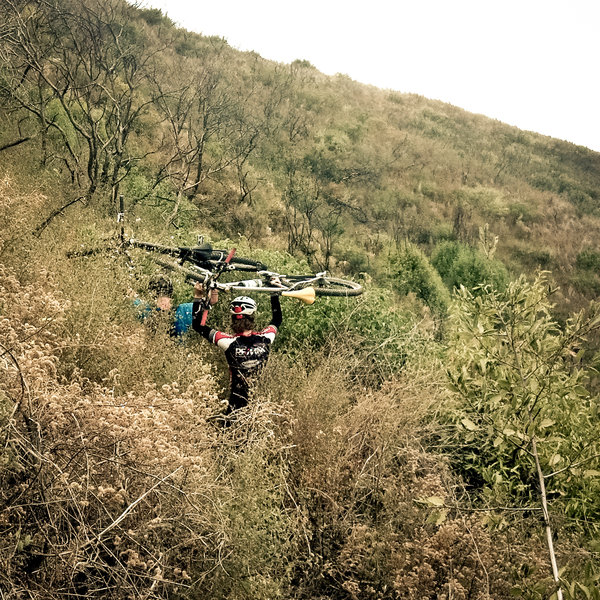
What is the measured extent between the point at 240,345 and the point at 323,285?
6.42 feet

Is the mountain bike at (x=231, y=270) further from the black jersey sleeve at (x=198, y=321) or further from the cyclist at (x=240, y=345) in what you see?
the cyclist at (x=240, y=345)

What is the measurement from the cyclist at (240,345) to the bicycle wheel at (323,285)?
1.07 m

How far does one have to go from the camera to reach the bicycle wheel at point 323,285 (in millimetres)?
6125

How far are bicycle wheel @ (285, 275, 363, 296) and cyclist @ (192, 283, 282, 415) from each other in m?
1.07

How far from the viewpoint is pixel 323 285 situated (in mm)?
6527

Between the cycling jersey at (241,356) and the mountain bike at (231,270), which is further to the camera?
the mountain bike at (231,270)

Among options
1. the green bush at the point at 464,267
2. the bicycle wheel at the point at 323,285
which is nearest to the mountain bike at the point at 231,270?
the bicycle wheel at the point at 323,285

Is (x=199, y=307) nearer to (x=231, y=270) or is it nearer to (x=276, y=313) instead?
(x=276, y=313)

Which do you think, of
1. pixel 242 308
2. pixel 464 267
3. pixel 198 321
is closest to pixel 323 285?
pixel 242 308

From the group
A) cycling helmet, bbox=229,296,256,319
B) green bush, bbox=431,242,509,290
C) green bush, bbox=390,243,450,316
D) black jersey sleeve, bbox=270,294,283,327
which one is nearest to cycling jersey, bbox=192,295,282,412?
cycling helmet, bbox=229,296,256,319

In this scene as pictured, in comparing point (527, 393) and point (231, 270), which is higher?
point (527, 393)

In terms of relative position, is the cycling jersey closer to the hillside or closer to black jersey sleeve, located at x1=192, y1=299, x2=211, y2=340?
black jersey sleeve, located at x1=192, y1=299, x2=211, y2=340

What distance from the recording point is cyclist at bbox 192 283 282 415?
4754 mm

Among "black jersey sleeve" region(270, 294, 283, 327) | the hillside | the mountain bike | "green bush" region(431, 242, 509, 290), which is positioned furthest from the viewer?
"green bush" region(431, 242, 509, 290)
